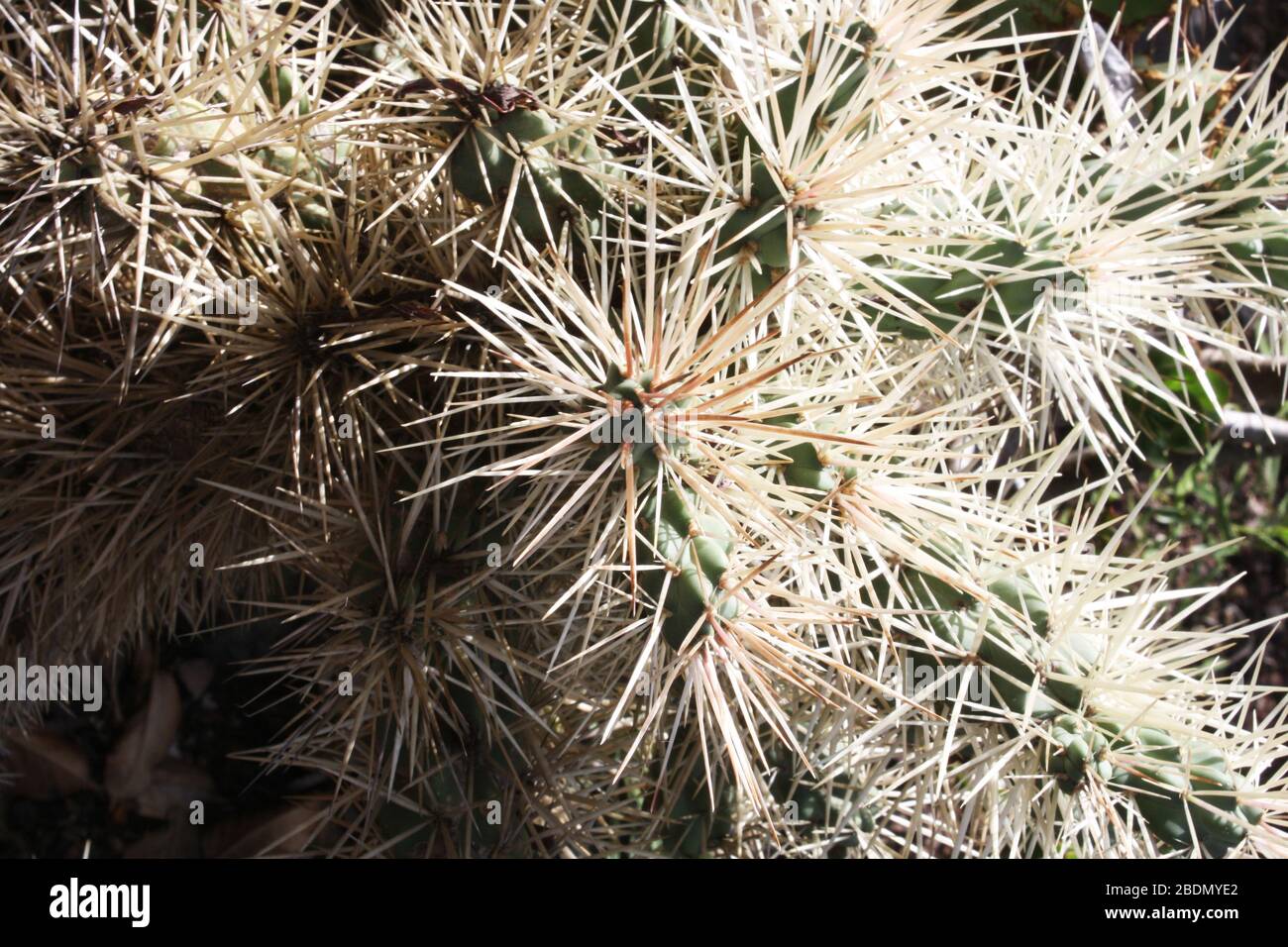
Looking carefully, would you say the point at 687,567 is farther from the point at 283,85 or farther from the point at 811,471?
the point at 283,85

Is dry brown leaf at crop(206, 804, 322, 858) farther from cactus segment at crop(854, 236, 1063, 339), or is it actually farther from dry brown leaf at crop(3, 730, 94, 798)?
cactus segment at crop(854, 236, 1063, 339)

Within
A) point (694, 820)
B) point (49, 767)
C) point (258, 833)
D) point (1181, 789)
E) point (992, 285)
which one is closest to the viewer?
point (1181, 789)

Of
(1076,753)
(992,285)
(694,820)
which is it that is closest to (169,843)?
(694,820)

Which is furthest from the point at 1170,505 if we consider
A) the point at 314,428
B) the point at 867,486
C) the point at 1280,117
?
the point at 314,428

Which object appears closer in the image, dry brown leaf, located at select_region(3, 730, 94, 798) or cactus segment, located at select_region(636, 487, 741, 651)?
cactus segment, located at select_region(636, 487, 741, 651)

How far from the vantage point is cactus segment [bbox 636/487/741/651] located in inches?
42.9

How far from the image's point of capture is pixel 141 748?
237 centimetres

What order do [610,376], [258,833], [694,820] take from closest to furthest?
[610,376] → [694,820] → [258,833]

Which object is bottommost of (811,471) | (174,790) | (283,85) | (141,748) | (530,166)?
(174,790)

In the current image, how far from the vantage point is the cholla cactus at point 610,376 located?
1.16m

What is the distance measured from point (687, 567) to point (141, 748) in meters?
1.85

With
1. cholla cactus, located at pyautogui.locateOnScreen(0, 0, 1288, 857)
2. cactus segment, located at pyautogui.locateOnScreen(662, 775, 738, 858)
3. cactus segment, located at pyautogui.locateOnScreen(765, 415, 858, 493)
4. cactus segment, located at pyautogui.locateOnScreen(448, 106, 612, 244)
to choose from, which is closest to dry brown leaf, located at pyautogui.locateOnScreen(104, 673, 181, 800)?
cholla cactus, located at pyautogui.locateOnScreen(0, 0, 1288, 857)

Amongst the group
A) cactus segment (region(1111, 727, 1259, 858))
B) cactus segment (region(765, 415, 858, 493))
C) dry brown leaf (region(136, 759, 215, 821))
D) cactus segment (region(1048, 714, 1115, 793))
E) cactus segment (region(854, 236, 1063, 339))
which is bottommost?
cactus segment (region(1111, 727, 1259, 858))
